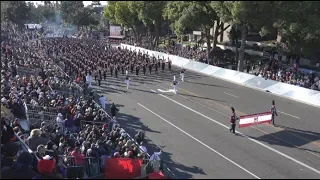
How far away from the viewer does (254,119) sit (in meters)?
20.5

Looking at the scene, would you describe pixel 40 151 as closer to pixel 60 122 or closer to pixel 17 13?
pixel 60 122

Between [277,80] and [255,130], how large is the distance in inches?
506

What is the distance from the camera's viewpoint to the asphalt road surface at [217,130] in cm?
1511

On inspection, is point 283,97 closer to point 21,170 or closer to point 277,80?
point 277,80

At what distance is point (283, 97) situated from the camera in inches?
1109

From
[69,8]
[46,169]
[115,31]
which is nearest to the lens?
[46,169]

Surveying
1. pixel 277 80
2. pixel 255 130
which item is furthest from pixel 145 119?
pixel 277 80

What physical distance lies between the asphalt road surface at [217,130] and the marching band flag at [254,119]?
0.28 metres

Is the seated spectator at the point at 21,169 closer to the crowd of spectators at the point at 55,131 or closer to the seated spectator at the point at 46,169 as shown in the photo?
the crowd of spectators at the point at 55,131

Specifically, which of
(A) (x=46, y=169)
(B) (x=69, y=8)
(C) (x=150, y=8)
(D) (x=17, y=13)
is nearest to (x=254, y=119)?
(C) (x=150, y=8)

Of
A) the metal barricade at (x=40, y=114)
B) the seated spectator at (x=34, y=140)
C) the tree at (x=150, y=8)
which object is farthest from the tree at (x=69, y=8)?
the seated spectator at (x=34, y=140)

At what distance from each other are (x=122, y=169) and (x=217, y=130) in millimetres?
10155

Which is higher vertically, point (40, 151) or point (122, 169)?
point (40, 151)

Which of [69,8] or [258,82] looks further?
[69,8]
